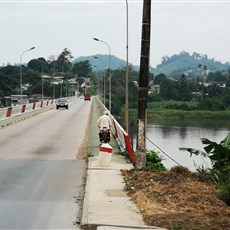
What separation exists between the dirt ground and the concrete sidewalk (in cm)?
20

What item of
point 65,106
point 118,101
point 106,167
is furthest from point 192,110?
point 106,167

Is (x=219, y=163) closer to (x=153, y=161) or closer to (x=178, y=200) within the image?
(x=178, y=200)

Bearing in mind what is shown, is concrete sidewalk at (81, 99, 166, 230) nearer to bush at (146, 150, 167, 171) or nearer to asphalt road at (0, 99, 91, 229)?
asphalt road at (0, 99, 91, 229)

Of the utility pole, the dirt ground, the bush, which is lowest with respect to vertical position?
the bush

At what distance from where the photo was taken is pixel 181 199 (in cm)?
1024

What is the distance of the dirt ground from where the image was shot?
848 centimetres

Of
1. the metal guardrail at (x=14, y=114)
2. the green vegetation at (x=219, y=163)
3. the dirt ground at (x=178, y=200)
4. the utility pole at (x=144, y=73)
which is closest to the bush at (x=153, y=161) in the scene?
the utility pole at (x=144, y=73)

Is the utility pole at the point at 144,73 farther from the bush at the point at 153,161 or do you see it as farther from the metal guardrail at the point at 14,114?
the metal guardrail at the point at 14,114

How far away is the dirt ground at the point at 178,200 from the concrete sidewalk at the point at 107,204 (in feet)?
0.65

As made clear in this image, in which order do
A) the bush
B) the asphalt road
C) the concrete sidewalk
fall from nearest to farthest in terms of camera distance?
the concrete sidewalk, the asphalt road, the bush

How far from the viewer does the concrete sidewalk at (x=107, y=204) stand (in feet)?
28.5

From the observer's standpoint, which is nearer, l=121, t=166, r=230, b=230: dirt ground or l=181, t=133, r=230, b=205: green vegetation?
l=121, t=166, r=230, b=230: dirt ground

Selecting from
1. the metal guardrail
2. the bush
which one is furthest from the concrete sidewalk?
the metal guardrail

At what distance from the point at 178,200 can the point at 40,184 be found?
4.09m
